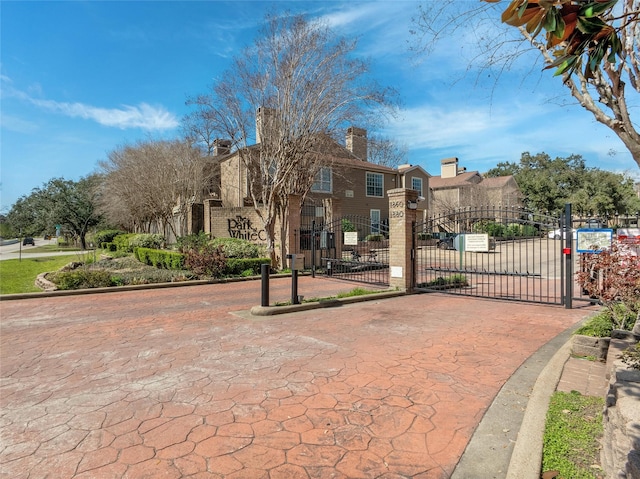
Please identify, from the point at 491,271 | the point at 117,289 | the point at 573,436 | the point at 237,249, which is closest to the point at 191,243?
the point at 237,249

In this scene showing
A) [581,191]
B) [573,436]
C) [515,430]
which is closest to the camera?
[573,436]

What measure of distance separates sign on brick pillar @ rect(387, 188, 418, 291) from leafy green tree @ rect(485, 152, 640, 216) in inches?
1497

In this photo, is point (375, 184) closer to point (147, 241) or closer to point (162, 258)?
point (147, 241)

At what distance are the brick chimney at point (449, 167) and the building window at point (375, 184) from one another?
2321cm

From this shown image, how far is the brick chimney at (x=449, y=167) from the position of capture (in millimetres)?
52125

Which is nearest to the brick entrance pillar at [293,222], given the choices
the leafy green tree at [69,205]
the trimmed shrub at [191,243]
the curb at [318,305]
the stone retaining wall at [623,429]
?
the trimmed shrub at [191,243]

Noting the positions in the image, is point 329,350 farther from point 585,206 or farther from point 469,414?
point 585,206

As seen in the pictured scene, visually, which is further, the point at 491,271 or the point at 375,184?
the point at 375,184

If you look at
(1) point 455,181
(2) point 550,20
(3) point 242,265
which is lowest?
(3) point 242,265

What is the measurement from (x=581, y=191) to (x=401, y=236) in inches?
1893

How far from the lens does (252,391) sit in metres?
4.02

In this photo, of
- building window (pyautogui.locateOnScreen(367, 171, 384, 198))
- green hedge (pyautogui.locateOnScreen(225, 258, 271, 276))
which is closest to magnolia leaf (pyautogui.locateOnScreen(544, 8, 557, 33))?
green hedge (pyautogui.locateOnScreen(225, 258, 271, 276))

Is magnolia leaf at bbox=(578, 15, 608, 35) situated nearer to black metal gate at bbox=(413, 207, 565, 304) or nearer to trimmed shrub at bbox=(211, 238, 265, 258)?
black metal gate at bbox=(413, 207, 565, 304)

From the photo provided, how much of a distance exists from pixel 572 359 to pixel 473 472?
3.09 meters
